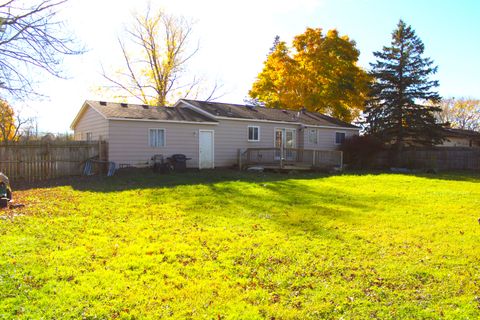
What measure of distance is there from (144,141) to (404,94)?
2139 centimetres

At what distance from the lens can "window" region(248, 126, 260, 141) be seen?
23.4 meters

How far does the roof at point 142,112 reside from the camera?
60.8 feet

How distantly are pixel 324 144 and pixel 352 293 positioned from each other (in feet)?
76.6

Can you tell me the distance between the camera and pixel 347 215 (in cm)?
966

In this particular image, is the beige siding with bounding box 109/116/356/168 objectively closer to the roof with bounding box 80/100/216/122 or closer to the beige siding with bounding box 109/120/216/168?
the beige siding with bounding box 109/120/216/168

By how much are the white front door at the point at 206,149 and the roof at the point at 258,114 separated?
51.9 inches

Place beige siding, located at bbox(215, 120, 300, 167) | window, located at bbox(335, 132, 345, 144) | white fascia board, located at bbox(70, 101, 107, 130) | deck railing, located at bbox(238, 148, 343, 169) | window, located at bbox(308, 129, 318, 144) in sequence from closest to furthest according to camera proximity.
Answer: white fascia board, located at bbox(70, 101, 107, 130), beige siding, located at bbox(215, 120, 300, 167), deck railing, located at bbox(238, 148, 343, 169), window, located at bbox(308, 129, 318, 144), window, located at bbox(335, 132, 345, 144)

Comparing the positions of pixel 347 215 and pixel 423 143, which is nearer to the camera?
pixel 347 215

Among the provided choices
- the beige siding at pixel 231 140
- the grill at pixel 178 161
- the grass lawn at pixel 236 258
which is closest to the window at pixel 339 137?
the beige siding at pixel 231 140

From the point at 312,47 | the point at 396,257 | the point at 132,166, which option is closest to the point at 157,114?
the point at 132,166

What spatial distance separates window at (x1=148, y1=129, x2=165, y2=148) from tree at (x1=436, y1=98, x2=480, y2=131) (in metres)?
52.0

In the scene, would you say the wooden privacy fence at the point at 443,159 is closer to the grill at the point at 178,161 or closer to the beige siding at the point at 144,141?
the beige siding at the point at 144,141

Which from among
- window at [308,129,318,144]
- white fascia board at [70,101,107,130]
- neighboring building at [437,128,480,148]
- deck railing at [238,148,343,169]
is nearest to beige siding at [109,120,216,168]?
white fascia board at [70,101,107,130]

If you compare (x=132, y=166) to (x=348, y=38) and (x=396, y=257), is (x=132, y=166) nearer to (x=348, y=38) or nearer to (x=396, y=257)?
(x=396, y=257)
